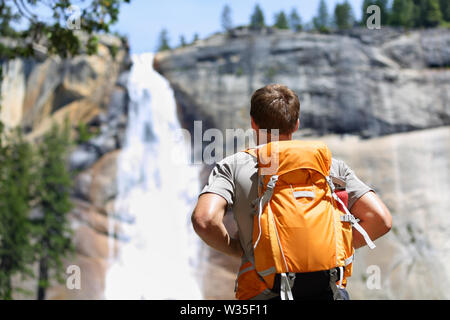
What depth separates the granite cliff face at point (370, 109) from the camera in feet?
61.8

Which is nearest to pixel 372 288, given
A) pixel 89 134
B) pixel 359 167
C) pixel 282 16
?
pixel 359 167

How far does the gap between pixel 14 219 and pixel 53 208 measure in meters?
1.88

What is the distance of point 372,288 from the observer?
18125 millimetres

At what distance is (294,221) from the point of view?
2.04 meters

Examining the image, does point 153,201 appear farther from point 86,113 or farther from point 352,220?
point 352,220

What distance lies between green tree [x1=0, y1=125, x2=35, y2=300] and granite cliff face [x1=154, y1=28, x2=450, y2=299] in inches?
323

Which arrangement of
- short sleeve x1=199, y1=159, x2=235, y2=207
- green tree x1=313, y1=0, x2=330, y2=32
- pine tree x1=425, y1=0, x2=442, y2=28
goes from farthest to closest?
green tree x1=313, y1=0, x2=330, y2=32 < pine tree x1=425, y1=0, x2=442, y2=28 < short sleeve x1=199, y1=159, x2=235, y2=207

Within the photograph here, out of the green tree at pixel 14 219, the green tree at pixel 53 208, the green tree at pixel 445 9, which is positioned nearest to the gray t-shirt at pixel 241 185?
the green tree at pixel 14 219

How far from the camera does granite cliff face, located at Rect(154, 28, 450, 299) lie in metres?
18.8

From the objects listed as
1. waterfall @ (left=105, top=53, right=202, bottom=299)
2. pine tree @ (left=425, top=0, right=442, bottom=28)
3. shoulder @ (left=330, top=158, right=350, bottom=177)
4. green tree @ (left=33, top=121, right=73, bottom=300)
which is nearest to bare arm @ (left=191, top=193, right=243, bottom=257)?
shoulder @ (left=330, top=158, right=350, bottom=177)

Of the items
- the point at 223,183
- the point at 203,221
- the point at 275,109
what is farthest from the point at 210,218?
the point at 275,109

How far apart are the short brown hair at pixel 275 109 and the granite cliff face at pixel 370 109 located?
17186mm

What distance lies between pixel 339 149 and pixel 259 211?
68.3ft

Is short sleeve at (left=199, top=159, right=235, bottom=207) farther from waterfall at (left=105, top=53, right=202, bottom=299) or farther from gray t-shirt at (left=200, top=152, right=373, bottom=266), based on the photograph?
waterfall at (left=105, top=53, right=202, bottom=299)
